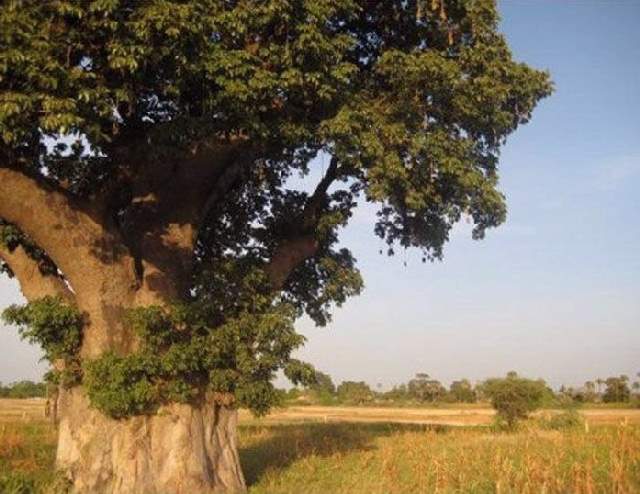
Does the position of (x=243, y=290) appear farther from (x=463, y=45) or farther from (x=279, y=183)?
(x=463, y=45)

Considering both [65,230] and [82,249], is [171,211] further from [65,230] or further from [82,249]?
[65,230]

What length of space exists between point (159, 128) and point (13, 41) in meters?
3.54

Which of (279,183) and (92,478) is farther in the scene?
(279,183)

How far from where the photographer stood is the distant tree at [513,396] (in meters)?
38.0

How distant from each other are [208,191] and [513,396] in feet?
94.5

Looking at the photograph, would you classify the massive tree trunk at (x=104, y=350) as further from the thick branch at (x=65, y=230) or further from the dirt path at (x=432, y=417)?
the dirt path at (x=432, y=417)

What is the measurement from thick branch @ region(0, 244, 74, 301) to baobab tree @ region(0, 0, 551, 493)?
0.13ft

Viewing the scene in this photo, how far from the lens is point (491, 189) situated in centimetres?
1423

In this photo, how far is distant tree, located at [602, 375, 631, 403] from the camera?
89.2 metres

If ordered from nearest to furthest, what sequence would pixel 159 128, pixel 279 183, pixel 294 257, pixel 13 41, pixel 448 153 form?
1. pixel 13 41
2. pixel 159 128
3. pixel 448 153
4. pixel 294 257
5. pixel 279 183

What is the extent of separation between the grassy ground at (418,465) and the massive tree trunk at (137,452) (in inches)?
28.7

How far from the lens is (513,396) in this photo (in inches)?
1516

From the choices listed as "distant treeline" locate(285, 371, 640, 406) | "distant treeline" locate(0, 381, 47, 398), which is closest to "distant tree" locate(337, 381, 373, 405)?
"distant treeline" locate(285, 371, 640, 406)

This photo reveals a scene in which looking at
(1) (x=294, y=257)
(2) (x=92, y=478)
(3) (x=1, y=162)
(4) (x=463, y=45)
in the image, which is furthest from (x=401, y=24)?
(2) (x=92, y=478)
